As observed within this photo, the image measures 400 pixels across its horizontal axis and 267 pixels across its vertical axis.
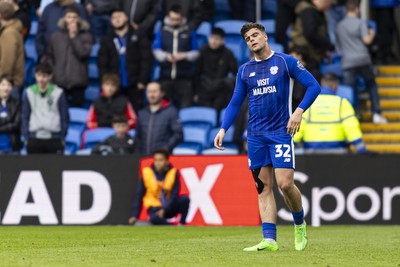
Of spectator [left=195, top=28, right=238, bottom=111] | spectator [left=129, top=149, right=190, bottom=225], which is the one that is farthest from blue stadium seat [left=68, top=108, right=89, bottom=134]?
spectator [left=129, top=149, right=190, bottom=225]

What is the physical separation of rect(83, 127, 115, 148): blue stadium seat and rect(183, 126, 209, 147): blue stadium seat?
1.25m

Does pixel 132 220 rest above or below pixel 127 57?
below

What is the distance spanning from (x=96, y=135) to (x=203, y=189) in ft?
8.27

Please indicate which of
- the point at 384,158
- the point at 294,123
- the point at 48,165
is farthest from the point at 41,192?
the point at 294,123

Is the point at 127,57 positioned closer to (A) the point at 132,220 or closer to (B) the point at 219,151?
(B) the point at 219,151

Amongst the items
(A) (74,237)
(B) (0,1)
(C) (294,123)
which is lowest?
(A) (74,237)

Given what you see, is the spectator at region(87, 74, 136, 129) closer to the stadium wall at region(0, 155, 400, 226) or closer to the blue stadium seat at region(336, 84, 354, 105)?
the stadium wall at region(0, 155, 400, 226)

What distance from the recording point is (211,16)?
2277cm

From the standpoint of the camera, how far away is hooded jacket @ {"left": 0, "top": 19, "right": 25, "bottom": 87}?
65.4ft

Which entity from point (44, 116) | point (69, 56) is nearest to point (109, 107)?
point (44, 116)

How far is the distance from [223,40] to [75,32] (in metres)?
2.50

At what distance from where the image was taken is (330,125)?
58.1 feet

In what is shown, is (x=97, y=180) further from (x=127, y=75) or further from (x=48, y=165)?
(x=127, y=75)

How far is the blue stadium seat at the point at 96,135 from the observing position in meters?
19.8
